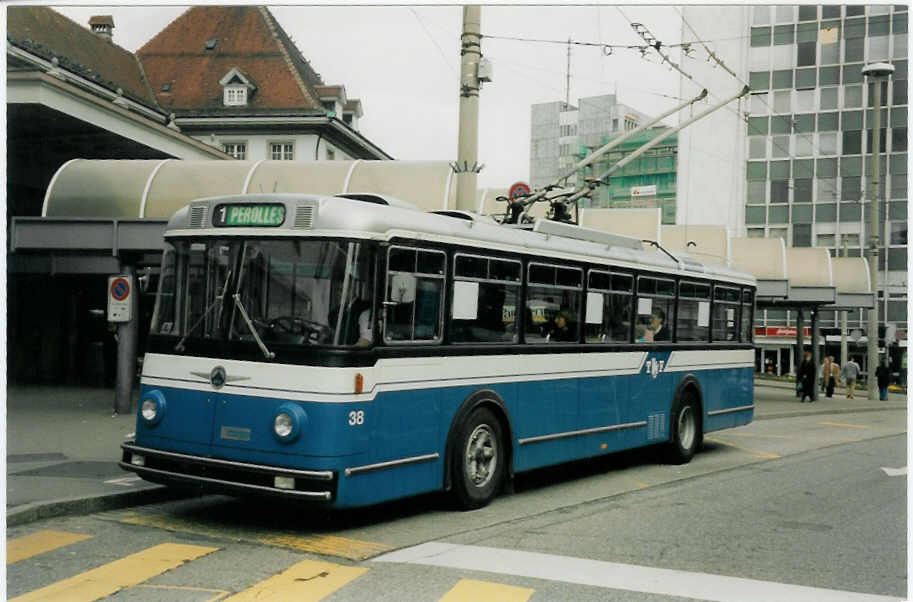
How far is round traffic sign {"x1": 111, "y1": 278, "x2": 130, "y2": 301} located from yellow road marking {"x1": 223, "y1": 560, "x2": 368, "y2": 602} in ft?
34.3

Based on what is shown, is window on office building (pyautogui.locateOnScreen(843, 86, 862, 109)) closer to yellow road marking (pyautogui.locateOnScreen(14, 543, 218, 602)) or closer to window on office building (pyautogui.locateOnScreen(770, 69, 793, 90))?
window on office building (pyautogui.locateOnScreen(770, 69, 793, 90))

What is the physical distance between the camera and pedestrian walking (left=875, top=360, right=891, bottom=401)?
3469 centimetres

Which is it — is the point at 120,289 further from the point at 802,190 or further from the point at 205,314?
the point at 802,190

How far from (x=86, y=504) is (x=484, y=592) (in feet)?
13.5

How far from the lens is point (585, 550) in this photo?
823 centimetres

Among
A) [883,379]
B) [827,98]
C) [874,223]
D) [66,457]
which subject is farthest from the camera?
[883,379]

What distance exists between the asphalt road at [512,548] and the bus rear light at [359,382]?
116cm

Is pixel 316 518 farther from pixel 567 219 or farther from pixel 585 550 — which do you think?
pixel 567 219

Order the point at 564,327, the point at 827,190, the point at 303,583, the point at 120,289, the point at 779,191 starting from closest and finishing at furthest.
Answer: the point at 303,583
the point at 564,327
the point at 120,289
the point at 827,190
the point at 779,191

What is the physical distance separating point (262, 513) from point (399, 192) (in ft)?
36.2

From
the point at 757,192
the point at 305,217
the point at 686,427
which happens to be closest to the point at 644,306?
the point at 686,427

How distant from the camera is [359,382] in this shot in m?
8.37

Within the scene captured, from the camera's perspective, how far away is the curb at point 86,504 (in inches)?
344

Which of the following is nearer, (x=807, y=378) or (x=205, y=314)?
(x=205, y=314)
